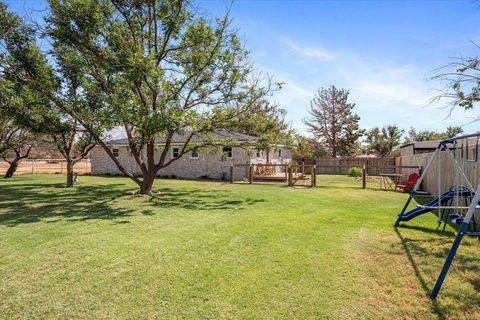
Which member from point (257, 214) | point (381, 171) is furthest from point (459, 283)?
point (381, 171)

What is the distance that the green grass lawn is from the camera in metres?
3.41

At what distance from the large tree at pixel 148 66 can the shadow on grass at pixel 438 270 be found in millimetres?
7066

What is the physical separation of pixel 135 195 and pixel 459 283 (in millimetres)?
10939

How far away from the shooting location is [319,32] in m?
10.9

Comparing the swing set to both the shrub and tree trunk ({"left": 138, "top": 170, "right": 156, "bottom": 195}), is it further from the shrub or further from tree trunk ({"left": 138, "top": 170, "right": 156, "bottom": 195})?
the shrub

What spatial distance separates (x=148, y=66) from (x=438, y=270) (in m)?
8.76

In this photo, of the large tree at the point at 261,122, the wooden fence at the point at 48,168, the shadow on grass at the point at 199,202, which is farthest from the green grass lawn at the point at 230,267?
the wooden fence at the point at 48,168

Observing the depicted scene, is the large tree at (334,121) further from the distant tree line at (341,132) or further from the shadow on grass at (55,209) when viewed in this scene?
the shadow on grass at (55,209)

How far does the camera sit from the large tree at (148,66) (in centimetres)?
991

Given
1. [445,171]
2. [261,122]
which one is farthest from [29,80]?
[445,171]

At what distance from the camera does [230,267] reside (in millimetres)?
4547

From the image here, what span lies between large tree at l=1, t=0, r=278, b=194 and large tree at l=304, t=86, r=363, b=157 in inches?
993

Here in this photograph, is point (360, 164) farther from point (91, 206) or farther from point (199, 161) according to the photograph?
point (91, 206)

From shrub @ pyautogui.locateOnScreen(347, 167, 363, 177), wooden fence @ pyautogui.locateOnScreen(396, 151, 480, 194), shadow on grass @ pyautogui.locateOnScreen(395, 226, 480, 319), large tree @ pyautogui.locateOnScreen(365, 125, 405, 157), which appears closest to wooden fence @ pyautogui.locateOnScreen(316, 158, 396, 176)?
shrub @ pyautogui.locateOnScreen(347, 167, 363, 177)
